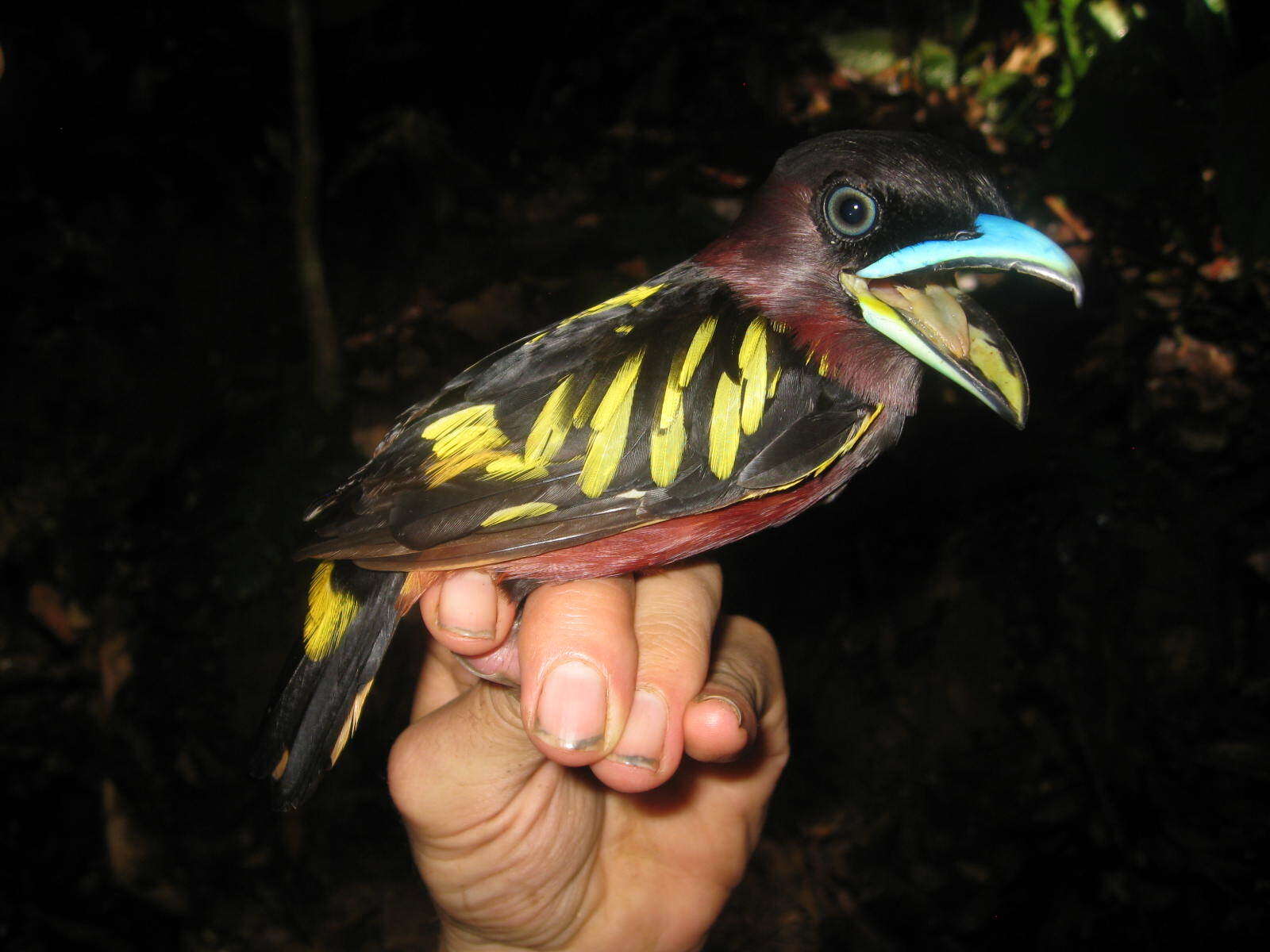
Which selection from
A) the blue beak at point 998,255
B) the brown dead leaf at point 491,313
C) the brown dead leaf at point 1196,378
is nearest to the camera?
the blue beak at point 998,255

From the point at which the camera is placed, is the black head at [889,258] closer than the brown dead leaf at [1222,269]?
Yes

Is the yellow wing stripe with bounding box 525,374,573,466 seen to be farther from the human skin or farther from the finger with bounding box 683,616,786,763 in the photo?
the finger with bounding box 683,616,786,763

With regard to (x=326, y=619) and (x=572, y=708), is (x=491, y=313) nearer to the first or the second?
(x=326, y=619)

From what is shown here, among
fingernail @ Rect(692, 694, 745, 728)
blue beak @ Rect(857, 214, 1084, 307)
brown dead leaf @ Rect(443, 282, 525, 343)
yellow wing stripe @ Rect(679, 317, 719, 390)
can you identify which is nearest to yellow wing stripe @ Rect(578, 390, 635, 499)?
yellow wing stripe @ Rect(679, 317, 719, 390)

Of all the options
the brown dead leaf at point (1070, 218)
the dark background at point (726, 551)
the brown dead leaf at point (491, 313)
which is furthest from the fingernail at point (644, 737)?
the brown dead leaf at point (1070, 218)

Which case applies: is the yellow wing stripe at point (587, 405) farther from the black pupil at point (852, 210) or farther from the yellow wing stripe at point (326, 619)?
the yellow wing stripe at point (326, 619)

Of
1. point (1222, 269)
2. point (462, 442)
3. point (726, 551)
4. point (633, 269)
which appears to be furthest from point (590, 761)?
point (1222, 269)

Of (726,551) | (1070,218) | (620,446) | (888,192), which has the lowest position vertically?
(726,551)

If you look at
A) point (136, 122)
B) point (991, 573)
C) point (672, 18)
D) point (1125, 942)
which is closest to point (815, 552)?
point (991, 573)
